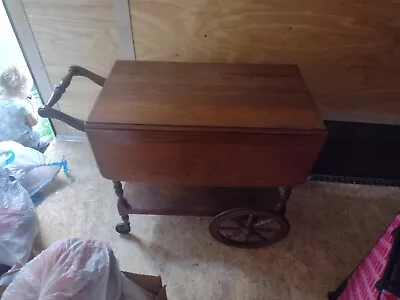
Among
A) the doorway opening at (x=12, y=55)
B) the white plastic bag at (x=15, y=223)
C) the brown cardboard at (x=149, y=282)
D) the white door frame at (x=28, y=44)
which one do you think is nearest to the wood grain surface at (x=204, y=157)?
the brown cardboard at (x=149, y=282)

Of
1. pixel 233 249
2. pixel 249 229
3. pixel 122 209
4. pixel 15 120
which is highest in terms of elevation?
pixel 15 120

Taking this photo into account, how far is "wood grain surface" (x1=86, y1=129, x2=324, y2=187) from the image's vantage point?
3.36ft

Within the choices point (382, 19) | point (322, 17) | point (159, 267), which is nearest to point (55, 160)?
point (159, 267)

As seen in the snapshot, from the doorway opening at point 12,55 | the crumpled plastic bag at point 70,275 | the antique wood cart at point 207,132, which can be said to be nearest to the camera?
the crumpled plastic bag at point 70,275

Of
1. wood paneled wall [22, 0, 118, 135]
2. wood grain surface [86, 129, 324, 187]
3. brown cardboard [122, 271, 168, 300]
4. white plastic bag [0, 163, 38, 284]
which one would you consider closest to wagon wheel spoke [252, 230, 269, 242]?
wood grain surface [86, 129, 324, 187]

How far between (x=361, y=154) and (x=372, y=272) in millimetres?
796

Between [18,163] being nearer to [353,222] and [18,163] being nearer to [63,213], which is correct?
[63,213]

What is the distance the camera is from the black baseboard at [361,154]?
1.59 meters

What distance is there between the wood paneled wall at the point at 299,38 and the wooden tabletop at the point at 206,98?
152 millimetres

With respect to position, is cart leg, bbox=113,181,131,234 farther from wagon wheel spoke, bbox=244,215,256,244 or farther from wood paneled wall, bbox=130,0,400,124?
wood paneled wall, bbox=130,0,400,124

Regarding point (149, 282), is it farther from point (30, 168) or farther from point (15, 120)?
point (15, 120)

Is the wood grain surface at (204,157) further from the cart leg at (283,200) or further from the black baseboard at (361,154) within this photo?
the black baseboard at (361,154)

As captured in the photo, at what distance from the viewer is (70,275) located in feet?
2.90

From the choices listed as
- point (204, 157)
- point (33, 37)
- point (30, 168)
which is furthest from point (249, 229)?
point (33, 37)
